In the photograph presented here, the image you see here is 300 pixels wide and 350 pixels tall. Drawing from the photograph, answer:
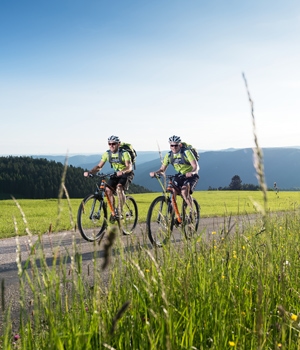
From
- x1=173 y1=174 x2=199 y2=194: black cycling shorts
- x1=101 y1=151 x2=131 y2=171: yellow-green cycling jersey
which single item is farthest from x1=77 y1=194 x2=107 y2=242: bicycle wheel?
x1=173 y1=174 x2=199 y2=194: black cycling shorts

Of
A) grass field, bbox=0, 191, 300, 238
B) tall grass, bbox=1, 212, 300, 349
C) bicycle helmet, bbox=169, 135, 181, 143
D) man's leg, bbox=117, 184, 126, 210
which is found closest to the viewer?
tall grass, bbox=1, 212, 300, 349

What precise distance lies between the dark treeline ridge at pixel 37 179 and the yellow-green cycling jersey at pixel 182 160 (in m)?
55.3

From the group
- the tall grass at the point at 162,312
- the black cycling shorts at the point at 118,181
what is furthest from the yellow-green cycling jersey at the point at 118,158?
the tall grass at the point at 162,312

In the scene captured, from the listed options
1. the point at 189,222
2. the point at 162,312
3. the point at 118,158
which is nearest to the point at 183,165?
the point at 189,222

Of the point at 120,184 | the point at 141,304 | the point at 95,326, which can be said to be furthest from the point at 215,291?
the point at 120,184

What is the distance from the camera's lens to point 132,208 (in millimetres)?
11078

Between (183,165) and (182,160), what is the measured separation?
0.42 feet

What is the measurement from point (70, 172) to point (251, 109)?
6902 cm

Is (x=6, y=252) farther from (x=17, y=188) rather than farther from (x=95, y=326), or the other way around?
(x=17, y=188)

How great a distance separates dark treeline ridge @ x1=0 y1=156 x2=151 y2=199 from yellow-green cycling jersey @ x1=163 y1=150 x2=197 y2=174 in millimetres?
55332

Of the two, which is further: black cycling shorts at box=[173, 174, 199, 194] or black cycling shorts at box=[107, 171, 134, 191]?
black cycling shorts at box=[107, 171, 134, 191]

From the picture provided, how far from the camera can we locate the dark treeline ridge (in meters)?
67.1

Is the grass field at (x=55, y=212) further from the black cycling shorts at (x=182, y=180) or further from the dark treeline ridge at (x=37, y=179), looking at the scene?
the dark treeline ridge at (x=37, y=179)

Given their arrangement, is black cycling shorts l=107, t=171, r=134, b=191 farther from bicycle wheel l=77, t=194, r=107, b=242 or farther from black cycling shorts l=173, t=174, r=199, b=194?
black cycling shorts l=173, t=174, r=199, b=194
